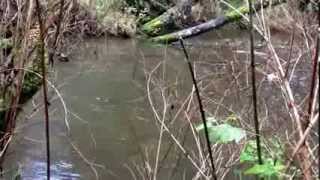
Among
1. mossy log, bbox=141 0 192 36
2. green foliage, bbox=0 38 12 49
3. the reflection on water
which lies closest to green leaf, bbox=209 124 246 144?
green foliage, bbox=0 38 12 49

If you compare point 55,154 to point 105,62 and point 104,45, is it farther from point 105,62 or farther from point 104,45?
point 104,45

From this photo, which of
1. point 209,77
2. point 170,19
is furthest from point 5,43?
point 170,19

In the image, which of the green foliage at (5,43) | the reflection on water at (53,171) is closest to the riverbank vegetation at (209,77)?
the green foliage at (5,43)

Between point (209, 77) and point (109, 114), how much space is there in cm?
150

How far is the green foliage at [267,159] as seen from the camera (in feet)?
6.81

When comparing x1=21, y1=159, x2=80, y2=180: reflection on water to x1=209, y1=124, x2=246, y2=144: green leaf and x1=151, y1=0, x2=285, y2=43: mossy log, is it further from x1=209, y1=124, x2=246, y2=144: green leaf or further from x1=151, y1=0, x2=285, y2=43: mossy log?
x1=151, y1=0, x2=285, y2=43: mossy log

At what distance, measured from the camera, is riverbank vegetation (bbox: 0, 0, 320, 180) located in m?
2.13

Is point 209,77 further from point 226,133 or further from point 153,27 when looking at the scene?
point 153,27

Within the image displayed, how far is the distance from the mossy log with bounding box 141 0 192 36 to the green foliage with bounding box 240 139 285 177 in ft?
42.3

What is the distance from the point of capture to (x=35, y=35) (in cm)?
438

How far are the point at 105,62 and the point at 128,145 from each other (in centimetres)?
518

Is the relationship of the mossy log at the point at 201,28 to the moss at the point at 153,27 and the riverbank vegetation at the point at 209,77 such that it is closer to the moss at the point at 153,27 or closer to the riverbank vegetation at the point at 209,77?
the riverbank vegetation at the point at 209,77

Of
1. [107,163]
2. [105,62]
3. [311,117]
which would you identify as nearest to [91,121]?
[107,163]

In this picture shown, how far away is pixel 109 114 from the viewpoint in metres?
8.16
